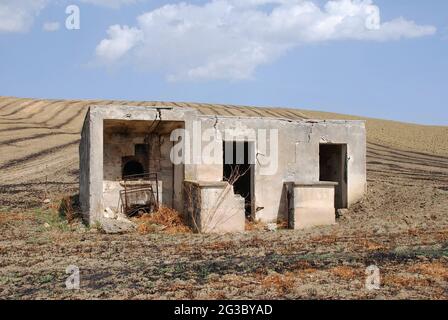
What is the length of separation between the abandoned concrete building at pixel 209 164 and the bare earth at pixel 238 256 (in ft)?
2.88

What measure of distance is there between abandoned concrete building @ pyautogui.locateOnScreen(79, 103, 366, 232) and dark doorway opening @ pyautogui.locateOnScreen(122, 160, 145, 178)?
0.10 feet

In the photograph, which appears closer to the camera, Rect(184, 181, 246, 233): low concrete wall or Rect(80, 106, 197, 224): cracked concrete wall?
Rect(184, 181, 246, 233): low concrete wall

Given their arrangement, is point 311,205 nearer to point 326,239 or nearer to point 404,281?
point 326,239

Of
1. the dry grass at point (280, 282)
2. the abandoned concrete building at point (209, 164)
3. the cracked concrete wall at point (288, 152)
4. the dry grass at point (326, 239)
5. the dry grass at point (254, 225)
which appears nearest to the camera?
the dry grass at point (280, 282)

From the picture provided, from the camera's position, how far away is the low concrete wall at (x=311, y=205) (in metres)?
14.6

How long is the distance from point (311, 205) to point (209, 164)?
10.2ft

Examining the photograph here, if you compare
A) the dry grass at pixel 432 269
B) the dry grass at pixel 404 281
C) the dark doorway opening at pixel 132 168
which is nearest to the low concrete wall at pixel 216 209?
the dark doorway opening at pixel 132 168

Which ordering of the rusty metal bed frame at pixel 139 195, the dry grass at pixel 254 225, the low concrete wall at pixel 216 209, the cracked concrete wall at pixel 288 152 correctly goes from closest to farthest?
the low concrete wall at pixel 216 209
the dry grass at pixel 254 225
the rusty metal bed frame at pixel 139 195
the cracked concrete wall at pixel 288 152

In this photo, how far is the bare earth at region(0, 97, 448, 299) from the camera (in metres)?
7.02

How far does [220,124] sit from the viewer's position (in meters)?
15.1

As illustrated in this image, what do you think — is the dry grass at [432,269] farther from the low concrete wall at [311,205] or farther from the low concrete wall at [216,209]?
the low concrete wall at [311,205]

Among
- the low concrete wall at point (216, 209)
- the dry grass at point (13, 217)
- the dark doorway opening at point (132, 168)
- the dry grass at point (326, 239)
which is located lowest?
the dry grass at point (326, 239)

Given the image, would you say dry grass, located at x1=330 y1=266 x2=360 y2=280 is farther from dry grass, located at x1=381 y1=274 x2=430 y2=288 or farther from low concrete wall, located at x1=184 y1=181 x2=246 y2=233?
low concrete wall, located at x1=184 y1=181 x2=246 y2=233

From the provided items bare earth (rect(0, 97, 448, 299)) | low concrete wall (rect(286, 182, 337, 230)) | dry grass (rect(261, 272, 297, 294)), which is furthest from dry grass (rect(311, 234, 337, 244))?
dry grass (rect(261, 272, 297, 294))
